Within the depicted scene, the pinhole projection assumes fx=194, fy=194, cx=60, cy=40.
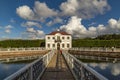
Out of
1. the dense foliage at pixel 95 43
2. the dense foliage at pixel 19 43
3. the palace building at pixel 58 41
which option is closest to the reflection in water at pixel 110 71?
the dense foliage at pixel 95 43

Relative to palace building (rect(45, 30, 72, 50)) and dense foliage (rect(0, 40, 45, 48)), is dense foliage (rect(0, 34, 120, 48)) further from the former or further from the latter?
palace building (rect(45, 30, 72, 50))

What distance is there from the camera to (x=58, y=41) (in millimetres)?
66062

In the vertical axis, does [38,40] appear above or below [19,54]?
above

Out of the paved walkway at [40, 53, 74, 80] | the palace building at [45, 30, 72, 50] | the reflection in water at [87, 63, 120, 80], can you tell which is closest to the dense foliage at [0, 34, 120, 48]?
the palace building at [45, 30, 72, 50]

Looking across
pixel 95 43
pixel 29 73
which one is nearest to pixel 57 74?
pixel 29 73

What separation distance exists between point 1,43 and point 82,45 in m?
27.7

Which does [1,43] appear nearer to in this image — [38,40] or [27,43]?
[27,43]

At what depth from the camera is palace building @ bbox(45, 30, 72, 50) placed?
218ft

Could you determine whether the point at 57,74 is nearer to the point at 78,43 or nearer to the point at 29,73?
the point at 29,73

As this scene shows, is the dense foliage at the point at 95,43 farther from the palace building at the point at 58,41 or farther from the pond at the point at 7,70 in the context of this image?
the pond at the point at 7,70

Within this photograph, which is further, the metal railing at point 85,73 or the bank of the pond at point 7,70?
the bank of the pond at point 7,70

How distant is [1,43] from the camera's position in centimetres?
6450

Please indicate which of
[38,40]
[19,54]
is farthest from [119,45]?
[19,54]

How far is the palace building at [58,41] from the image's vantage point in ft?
218
